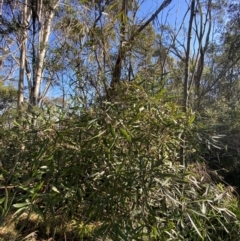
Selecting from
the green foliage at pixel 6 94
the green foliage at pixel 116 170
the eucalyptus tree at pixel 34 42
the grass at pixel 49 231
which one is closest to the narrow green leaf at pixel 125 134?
the green foliage at pixel 116 170

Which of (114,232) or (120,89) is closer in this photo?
(114,232)

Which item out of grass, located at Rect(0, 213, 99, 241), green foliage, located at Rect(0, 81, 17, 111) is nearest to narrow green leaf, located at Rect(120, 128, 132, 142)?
grass, located at Rect(0, 213, 99, 241)

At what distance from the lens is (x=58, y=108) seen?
5.36ft

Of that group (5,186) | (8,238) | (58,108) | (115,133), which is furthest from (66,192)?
(8,238)

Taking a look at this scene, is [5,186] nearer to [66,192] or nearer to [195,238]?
[66,192]

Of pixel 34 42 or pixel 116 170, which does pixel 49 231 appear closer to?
pixel 116 170

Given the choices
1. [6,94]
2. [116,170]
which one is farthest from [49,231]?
[6,94]

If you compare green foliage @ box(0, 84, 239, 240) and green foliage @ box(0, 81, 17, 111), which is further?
green foliage @ box(0, 81, 17, 111)

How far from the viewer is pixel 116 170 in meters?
1.24

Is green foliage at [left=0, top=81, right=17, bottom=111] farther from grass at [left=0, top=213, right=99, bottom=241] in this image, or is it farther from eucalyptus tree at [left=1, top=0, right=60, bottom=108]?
grass at [left=0, top=213, right=99, bottom=241]

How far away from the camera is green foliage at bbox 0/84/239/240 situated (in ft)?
3.99

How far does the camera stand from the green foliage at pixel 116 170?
1215 mm

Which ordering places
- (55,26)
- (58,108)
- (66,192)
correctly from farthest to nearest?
(55,26)
(58,108)
(66,192)

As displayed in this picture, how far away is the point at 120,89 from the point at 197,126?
1.59 ft
